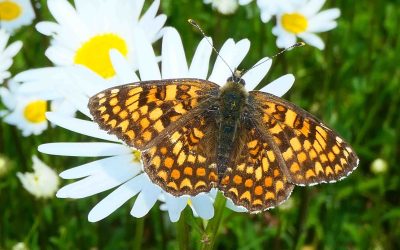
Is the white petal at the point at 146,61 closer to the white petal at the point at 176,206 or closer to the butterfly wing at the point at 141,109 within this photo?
the butterfly wing at the point at 141,109

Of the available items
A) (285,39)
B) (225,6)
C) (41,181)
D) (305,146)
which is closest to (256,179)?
(305,146)

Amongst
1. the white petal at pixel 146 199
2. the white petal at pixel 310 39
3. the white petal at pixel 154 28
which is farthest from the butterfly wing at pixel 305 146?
the white petal at pixel 310 39

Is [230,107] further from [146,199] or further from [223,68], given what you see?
[146,199]

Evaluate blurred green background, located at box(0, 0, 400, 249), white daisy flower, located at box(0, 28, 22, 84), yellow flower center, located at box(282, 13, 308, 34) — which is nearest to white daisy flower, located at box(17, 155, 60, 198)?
Answer: blurred green background, located at box(0, 0, 400, 249)

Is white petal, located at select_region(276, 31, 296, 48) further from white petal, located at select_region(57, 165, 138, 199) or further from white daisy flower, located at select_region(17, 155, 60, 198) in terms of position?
white petal, located at select_region(57, 165, 138, 199)

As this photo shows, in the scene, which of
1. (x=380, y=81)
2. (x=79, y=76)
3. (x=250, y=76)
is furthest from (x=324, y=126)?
(x=380, y=81)

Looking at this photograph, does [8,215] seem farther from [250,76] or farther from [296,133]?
[296,133]
